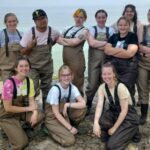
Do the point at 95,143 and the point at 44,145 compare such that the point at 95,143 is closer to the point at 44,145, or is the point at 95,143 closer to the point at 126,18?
the point at 44,145

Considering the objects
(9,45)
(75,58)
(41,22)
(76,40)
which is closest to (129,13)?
(76,40)

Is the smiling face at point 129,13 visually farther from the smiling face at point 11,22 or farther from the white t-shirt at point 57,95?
the smiling face at point 11,22

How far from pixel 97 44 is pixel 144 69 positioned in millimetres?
731

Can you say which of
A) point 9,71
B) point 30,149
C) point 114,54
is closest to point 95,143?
point 30,149

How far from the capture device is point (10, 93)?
14.3ft

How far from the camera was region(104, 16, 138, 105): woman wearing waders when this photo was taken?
4660 millimetres

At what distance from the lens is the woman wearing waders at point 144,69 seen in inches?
189

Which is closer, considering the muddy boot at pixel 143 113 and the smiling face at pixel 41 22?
the smiling face at pixel 41 22

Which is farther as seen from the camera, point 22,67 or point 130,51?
point 130,51

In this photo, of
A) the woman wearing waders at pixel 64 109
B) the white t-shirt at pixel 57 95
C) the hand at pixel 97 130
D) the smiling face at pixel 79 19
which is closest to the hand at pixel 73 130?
the woman wearing waders at pixel 64 109

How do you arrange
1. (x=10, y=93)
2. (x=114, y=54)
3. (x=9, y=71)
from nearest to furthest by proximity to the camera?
1. (x=10, y=93)
2. (x=114, y=54)
3. (x=9, y=71)

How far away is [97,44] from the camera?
4988mm

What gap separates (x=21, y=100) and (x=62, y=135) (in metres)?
0.67

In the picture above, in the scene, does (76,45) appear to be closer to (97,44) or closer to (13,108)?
(97,44)
